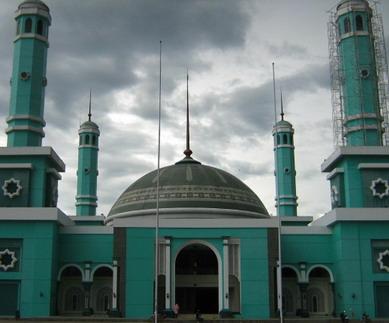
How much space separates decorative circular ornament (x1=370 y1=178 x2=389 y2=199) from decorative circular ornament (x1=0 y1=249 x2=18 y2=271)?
2774 centimetres

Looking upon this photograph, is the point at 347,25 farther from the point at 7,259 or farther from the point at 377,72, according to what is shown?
the point at 7,259

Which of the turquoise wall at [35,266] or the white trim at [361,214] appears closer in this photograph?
the turquoise wall at [35,266]

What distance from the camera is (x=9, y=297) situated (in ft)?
153

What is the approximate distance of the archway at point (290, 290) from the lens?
52156 millimetres

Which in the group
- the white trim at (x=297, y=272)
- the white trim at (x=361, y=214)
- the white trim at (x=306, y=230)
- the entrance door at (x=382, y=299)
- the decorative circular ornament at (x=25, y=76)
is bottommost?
the entrance door at (x=382, y=299)

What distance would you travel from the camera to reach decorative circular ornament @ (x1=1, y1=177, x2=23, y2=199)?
4853cm

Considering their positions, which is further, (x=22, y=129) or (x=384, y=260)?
(x=22, y=129)

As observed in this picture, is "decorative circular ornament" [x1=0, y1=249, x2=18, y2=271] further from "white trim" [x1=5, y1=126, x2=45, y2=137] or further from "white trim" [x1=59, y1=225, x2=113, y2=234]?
"white trim" [x1=5, y1=126, x2=45, y2=137]

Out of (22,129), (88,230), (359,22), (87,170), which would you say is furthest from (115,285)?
(87,170)

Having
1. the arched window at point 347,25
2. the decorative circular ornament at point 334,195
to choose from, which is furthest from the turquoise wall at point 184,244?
the arched window at point 347,25

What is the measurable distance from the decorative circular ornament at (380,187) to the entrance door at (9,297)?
2799cm

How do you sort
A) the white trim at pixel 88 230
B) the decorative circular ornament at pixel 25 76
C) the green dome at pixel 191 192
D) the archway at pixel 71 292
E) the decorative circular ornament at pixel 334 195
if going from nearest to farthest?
1. the decorative circular ornament at pixel 25 76
2. the decorative circular ornament at pixel 334 195
3. the white trim at pixel 88 230
4. the archway at pixel 71 292
5. the green dome at pixel 191 192

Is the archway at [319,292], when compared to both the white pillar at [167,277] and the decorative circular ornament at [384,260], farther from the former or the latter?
the white pillar at [167,277]

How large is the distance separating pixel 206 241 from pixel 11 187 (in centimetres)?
1570
